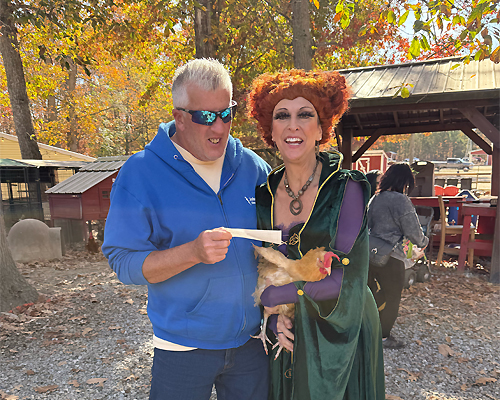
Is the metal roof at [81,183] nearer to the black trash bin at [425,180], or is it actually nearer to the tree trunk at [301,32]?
the tree trunk at [301,32]

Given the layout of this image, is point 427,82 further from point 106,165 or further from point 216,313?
point 106,165

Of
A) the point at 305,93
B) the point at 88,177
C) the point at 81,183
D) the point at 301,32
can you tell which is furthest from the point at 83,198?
the point at 305,93

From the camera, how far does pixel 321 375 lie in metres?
1.73

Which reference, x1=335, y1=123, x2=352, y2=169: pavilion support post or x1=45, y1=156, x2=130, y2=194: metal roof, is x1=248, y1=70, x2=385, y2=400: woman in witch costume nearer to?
x1=335, y1=123, x2=352, y2=169: pavilion support post

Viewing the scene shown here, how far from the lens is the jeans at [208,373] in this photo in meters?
1.67

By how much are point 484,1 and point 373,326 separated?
11.0 ft

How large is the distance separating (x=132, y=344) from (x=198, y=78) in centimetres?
422

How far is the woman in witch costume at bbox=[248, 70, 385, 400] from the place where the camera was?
Answer: 1.68m

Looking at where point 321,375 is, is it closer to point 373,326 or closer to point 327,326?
point 327,326

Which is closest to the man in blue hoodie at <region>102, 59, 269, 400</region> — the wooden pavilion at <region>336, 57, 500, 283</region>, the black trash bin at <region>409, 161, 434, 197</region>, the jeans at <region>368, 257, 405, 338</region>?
the jeans at <region>368, 257, 405, 338</region>

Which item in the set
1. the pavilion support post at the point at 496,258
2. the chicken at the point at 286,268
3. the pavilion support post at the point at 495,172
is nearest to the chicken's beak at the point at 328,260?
the chicken at the point at 286,268

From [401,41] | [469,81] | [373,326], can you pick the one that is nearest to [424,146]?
[401,41]

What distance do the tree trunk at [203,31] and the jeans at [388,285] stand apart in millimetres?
6650

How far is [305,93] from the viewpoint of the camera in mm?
1834
